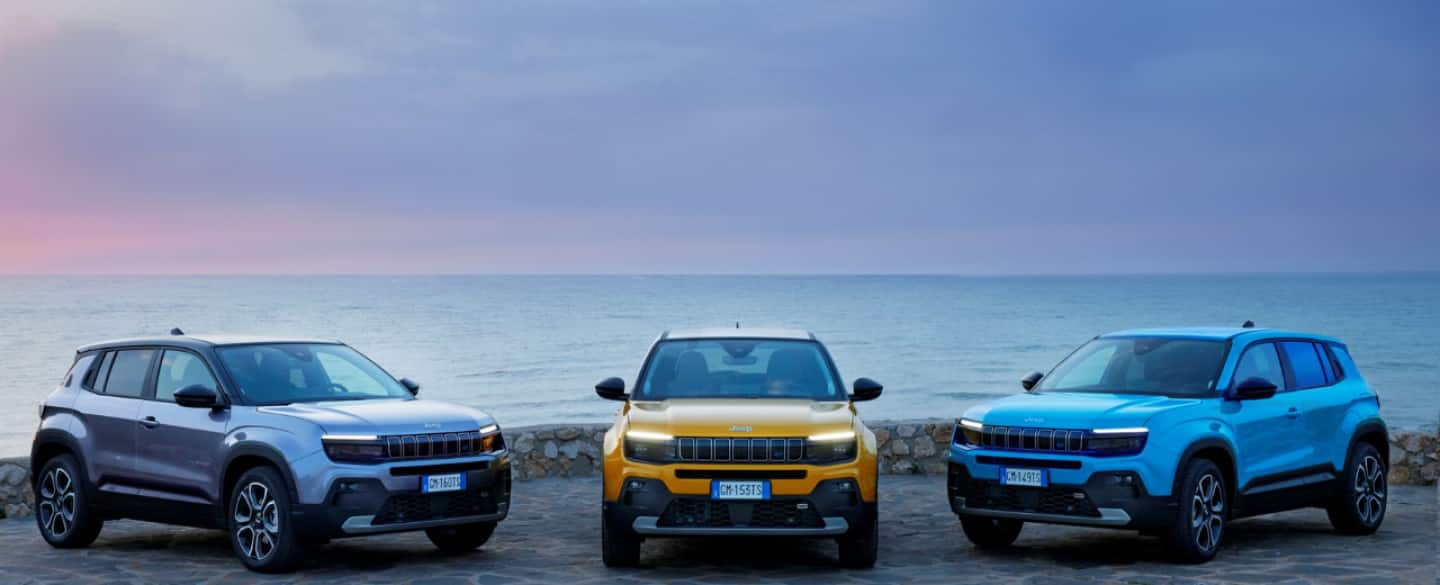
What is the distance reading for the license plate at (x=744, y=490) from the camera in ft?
32.9

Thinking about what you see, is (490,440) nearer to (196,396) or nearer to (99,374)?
(196,396)

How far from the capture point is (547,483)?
17.1 m

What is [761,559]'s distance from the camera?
11.4 metres

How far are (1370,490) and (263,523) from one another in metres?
9.49

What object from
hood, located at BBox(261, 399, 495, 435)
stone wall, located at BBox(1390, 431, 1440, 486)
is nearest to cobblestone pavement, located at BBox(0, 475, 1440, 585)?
hood, located at BBox(261, 399, 495, 435)

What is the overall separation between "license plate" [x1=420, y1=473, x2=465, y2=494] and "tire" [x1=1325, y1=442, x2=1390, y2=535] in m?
7.52

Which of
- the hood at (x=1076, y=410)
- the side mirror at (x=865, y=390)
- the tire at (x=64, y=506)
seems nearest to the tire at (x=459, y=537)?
the tire at (x=64, y=506)

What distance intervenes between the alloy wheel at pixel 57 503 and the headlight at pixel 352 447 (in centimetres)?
303

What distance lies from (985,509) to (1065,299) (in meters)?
148

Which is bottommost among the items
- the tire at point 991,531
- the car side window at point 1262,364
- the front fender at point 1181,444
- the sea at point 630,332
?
the sea at point 630,332

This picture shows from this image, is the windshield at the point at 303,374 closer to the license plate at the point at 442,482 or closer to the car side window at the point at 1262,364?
the license plate at the point at 442,482

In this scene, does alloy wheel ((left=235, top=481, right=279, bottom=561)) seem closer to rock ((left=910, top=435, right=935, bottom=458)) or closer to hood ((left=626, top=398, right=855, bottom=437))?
hood ((left=626, top=398, right=855, bottom=437))

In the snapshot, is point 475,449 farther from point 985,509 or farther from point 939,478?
point 939,478

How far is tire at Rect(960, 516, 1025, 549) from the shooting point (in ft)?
39.1
